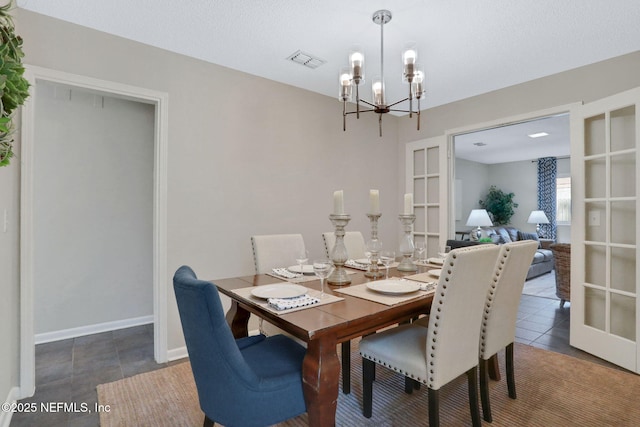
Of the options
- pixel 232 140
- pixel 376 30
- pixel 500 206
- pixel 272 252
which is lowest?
pixel 272 252

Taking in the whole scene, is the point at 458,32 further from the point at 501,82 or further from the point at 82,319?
the point at 82,319

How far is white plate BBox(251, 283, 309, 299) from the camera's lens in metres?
1.55

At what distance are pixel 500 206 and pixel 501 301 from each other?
6827mm

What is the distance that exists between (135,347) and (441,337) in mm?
2607

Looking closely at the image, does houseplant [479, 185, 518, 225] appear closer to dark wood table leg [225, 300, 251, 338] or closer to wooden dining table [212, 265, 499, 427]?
wooden dining table [212, 265, 499, 427]

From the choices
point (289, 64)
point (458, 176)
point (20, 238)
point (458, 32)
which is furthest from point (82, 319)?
point (458, 176)

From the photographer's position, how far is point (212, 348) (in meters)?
1.17

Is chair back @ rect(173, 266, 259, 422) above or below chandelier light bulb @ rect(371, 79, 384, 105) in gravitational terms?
below

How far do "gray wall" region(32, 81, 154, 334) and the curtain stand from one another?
7.99 meters

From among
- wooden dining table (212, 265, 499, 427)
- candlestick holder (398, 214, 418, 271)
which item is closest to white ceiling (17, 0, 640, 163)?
candlestick holder (398, 214, 418, 271)

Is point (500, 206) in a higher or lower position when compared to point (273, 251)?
higher

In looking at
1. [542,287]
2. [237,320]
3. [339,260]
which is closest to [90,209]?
[237,320]

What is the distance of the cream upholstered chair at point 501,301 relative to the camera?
175 centimetres

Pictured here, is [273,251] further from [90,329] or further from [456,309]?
[90,329]
